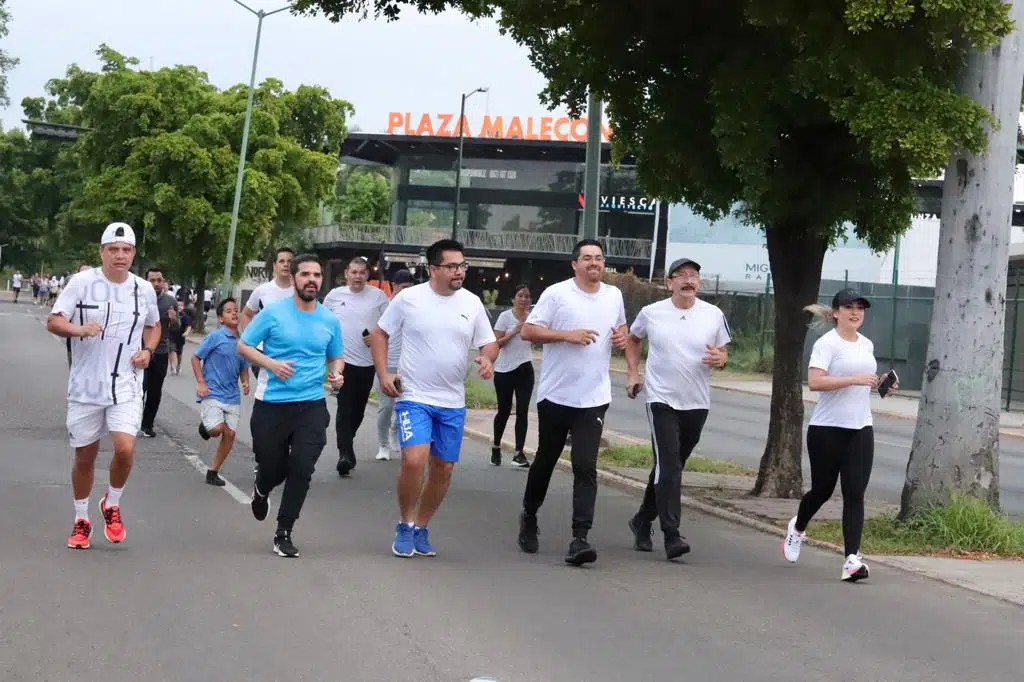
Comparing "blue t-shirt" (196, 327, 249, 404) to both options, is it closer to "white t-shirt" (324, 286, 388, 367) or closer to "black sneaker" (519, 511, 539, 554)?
"white t-shirt" (324, 286, 388, 367)

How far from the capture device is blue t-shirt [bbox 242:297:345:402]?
9195 millimetres

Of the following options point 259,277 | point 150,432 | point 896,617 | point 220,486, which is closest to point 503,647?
point 896,617

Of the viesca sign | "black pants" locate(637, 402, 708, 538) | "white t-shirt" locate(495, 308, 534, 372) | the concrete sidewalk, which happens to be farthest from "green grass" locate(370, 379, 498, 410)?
the viesca sign

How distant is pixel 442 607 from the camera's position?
7.58 m

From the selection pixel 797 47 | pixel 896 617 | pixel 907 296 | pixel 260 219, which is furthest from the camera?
pixel 260 219

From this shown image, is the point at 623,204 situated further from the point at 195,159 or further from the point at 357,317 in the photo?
the point at 357,317

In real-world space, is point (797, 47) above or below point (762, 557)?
above


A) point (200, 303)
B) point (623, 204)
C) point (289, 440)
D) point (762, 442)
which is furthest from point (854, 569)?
point (623, 204)

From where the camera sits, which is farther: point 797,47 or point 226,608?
point 797,47

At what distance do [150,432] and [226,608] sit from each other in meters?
9.78

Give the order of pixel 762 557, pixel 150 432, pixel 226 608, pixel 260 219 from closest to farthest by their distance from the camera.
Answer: pixel 226 608, pixel 762 557, pixel 150 432, pixel 260 219

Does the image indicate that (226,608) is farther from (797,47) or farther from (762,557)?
(797,47)

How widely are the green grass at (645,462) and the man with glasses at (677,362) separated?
5876 mm

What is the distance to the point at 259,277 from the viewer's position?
8806cm
